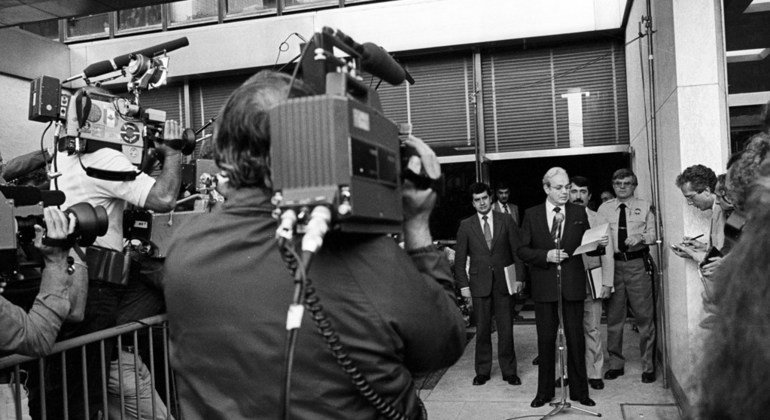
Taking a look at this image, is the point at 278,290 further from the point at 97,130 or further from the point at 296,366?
the point at 97,130

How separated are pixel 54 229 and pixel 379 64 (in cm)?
166

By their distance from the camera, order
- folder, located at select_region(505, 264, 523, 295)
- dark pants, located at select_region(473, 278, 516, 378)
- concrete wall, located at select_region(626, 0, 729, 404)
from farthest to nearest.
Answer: folder, located at select_region(505, 264, 523, 295)
dark pants, located at select_region(473, 278, 516, 378)
concrete wall, located at select_region(626, 0, 729, 404)

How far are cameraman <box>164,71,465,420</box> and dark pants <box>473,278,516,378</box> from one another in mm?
5489

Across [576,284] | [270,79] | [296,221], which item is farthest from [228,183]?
[576,284]

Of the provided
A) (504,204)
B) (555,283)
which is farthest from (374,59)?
(504,204)

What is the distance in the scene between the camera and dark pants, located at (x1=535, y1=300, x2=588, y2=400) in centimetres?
599

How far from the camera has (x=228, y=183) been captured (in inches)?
64.3

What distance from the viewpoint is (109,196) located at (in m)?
3.47

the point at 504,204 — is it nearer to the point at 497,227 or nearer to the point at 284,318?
the point at 497,227

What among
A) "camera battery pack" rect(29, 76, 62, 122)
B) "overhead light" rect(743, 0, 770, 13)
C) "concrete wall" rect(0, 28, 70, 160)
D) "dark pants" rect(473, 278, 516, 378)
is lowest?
"dark pants" rect(473, 278, 516, 378)

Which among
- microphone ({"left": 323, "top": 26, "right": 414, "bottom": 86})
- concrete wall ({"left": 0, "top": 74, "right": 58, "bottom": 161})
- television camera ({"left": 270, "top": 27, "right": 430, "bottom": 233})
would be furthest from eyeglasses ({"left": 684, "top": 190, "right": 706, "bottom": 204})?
concrete wall ({"left": 0, "top": 74, "right": 58, "bottom": 161})

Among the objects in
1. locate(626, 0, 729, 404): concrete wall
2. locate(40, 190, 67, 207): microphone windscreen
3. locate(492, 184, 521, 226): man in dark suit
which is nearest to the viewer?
locate(40, 190, 67, 207): microphone windscreen

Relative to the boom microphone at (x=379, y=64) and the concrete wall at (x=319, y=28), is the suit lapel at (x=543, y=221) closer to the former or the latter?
the concrete wall at (x=319, y=28)

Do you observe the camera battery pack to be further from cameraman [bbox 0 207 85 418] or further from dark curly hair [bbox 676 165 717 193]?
dark curly hair [bbox 676 165 717 193]
